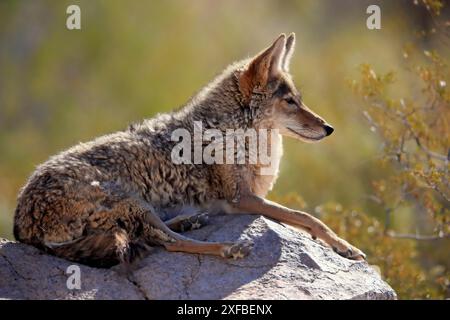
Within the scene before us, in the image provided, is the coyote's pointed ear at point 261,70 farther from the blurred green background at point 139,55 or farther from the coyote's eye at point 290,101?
the blurred green background at point 139,55

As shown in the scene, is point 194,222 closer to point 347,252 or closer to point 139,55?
point 347,252

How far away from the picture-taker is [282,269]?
7.68 meters

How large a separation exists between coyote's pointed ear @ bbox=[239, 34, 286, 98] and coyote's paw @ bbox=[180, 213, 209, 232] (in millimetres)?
1507

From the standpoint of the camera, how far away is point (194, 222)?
8.38 metres

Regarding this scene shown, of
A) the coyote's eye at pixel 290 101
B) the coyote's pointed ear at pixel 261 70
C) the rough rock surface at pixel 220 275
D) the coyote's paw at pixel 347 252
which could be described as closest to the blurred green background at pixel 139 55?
the coyote's eye at pixel 290 101

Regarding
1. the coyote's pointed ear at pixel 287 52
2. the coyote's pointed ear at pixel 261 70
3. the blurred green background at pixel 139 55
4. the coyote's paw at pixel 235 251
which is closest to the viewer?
the coyote's paw at pixel 235 251

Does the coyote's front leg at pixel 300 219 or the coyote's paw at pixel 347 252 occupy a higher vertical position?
the coyote's front leg at pixel 300 219

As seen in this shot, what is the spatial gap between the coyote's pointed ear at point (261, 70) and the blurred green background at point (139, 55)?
10.9m

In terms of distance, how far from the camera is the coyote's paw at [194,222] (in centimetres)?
834

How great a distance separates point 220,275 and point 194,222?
2.96 feet

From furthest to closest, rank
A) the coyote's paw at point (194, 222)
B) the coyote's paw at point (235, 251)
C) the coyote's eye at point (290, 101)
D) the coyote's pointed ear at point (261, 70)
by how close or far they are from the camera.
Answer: the coyote's eye at point (290, 101)
the coyote's pointed ear at point (261, 70)
the coyote's paw at point (194, 222)
the coyote's paw at point (235, 251)

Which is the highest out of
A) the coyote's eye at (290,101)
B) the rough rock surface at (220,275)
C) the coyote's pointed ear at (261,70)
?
the coyote's pointed ear at (261,70)

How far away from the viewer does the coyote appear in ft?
25.7

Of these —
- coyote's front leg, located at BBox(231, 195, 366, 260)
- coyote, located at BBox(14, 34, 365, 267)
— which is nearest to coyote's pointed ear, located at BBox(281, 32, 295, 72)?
coyote, located at BBox(14, 34, 365, 267)
